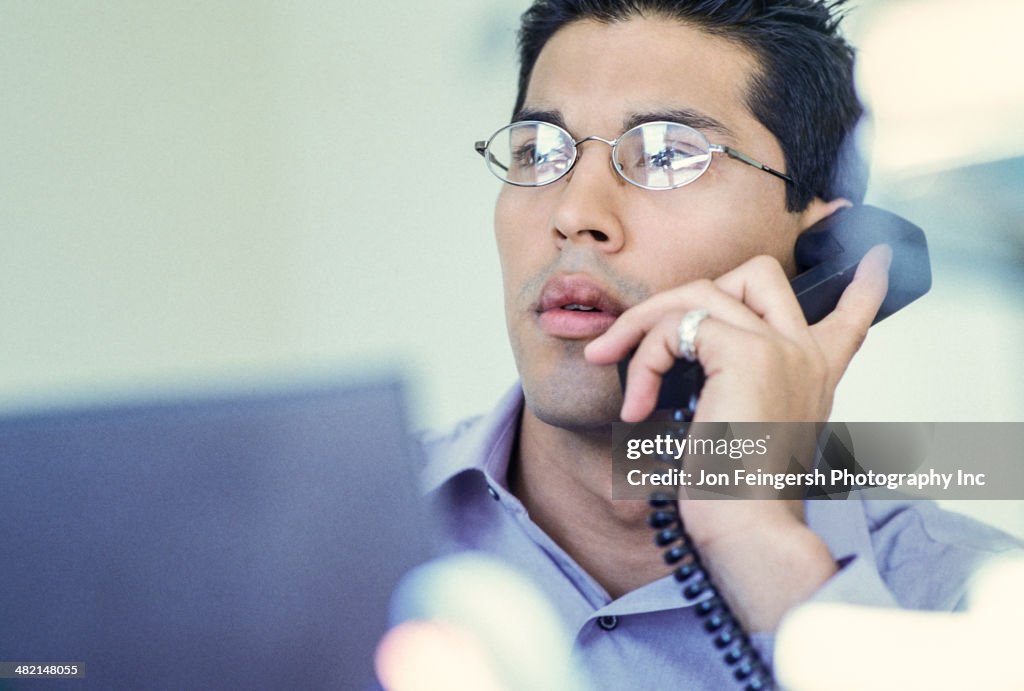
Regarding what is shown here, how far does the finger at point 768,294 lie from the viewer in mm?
850

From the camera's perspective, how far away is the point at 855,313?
3.18 ft

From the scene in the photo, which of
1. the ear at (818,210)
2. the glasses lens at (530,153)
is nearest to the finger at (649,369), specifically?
the glasses lens at (530,153)

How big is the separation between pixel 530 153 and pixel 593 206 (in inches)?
6.4

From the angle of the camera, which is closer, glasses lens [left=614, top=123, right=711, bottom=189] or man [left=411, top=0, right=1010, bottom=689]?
man [left=411, top=0, right=1010, bottom=689]

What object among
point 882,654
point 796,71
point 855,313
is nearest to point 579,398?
point 855,313

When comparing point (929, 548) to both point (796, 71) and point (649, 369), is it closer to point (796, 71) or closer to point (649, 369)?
point (649, 369)

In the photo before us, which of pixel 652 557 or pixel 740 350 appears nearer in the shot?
pixel 740 350

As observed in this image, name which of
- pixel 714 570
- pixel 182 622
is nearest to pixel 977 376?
pixel 714 570

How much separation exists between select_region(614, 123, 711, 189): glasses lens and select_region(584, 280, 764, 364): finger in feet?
0.80

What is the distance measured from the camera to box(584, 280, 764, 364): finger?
0.83 metres

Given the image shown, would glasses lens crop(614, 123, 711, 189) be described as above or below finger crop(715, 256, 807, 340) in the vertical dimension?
above

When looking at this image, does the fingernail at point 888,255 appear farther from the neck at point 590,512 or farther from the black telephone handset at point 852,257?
the neck at point 590,512

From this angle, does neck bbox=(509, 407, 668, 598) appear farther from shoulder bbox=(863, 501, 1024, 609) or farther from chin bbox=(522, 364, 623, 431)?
shoulder bbox=(863, 501, 1024, 609)

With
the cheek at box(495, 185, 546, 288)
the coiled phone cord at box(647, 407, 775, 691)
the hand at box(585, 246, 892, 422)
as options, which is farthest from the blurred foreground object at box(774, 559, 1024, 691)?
the cheek at box(495, 185, 546, 288)
